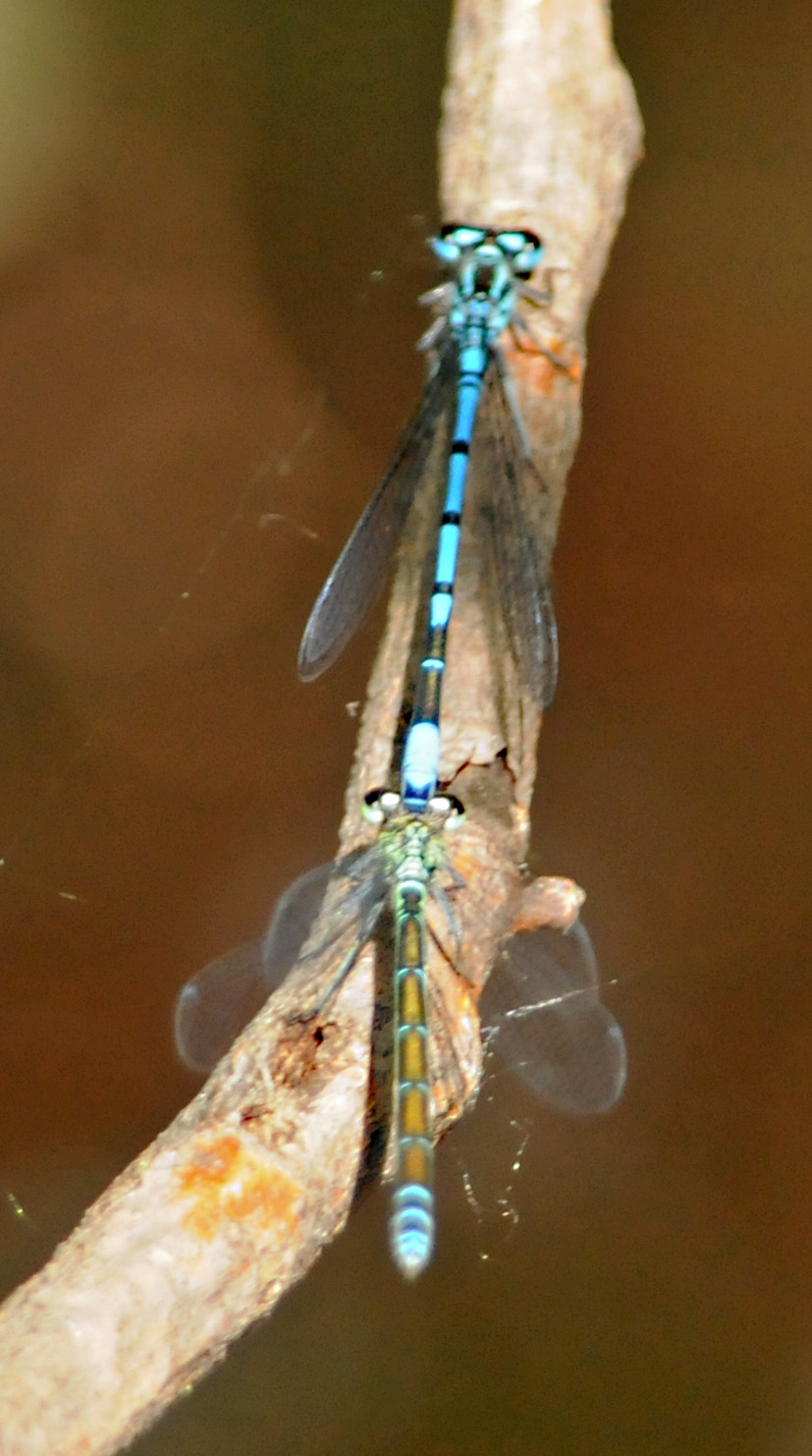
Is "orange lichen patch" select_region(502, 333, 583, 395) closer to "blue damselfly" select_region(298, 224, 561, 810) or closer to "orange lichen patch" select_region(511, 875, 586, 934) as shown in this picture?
"blue damselfly" select_region(298, 224, 561, 810)

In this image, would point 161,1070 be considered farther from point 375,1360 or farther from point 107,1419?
point 107,1419

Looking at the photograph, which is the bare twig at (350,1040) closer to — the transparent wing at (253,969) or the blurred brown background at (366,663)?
the transparent wing at (253,969)

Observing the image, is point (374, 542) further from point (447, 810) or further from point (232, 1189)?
point (232, 1189)

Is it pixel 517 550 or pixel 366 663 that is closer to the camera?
pixel 517 550

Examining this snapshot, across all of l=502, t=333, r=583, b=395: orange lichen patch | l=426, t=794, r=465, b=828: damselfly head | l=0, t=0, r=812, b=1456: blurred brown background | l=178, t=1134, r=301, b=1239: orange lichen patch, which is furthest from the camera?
l=0, t=0, r=812, b=1456: blurred brown background

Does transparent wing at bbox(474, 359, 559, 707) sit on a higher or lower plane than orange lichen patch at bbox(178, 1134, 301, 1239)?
higher

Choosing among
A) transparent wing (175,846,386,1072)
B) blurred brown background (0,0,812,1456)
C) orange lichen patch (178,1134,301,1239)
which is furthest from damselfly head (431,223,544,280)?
orange lichen patch (178,1134,301,1239)

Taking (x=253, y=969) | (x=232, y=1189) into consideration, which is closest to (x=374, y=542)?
(x=253, y=969)
